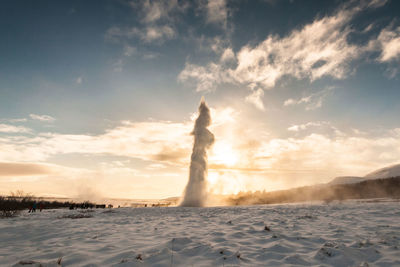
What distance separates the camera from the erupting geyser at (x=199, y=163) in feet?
128

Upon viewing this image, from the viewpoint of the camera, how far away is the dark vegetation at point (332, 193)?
135 feet

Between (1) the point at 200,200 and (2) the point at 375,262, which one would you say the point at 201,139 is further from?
(2) the point at 375,262

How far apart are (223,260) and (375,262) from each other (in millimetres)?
2910

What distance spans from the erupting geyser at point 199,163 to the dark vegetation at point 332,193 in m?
12.2

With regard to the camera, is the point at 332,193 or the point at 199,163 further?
the point at 332,193

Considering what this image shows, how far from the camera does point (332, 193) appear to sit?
48.2 metres

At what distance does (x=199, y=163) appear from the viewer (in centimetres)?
4059

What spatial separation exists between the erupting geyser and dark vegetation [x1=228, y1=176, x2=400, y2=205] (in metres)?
12.2

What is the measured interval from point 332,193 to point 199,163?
34157 mm

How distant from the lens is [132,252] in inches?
188

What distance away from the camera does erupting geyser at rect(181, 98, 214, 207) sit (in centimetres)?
3906

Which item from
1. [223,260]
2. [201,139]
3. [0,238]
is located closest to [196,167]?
[201,139]

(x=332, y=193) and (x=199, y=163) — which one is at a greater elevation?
(x=199, y=163)

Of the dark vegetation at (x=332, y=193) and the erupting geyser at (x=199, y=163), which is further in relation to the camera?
the dark vegetation at (x=332, y=193)
